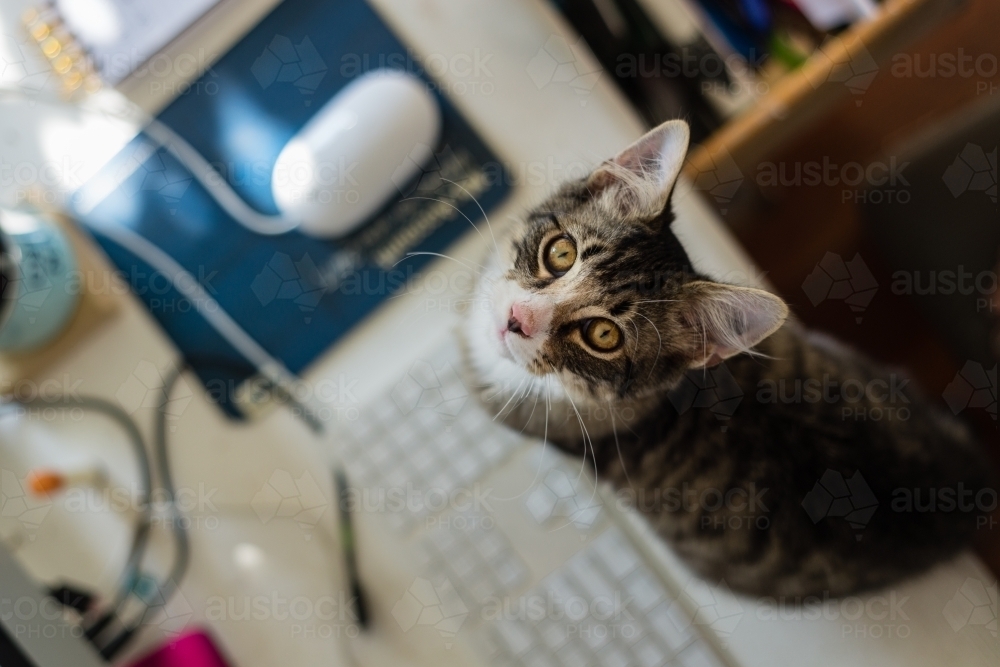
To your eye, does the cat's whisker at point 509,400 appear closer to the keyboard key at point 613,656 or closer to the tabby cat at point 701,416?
the tabby cat at point 701,416

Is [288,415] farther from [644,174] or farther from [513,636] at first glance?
[644,174]

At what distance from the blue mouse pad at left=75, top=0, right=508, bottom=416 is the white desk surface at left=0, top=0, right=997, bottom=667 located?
0.08 ft

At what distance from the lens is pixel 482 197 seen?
0.73 meters

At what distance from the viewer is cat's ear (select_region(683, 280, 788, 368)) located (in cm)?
48

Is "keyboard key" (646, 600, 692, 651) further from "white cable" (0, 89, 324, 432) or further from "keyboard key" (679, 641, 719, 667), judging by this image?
"white cable" (0, 89, 324, 432)

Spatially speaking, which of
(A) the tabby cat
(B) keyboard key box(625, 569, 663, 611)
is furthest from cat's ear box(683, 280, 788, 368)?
(B) keyboard key box(625, 569, 663, 611)

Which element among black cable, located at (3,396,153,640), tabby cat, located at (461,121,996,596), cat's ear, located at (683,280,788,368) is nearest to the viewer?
cat's ear, located at (683,280,788,368)

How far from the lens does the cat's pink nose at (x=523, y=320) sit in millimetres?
589

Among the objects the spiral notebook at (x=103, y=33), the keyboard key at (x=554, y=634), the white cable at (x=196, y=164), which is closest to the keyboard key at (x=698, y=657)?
the keyboard key at (x=554, y=634)

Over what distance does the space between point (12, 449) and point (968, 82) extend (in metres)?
1.60

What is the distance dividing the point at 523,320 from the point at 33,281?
531 millimetres

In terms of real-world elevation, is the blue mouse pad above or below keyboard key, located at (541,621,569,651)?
above

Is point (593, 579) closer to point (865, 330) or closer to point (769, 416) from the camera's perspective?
point (769, 416)

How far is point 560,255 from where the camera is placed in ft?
2.05
